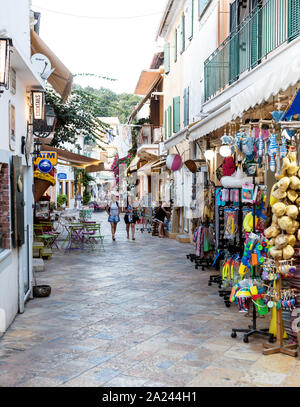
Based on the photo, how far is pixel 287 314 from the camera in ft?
19.0

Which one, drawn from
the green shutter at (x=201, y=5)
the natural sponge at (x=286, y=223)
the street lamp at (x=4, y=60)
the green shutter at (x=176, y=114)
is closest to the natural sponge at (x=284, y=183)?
the natural sponge at (x=286, y=223)

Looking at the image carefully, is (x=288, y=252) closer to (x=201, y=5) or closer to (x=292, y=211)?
(x=292, y=211)

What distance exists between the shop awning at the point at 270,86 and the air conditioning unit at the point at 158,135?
17.4 metres

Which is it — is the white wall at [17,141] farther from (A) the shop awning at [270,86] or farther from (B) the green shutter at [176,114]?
(B) the green shutter at [176,114]

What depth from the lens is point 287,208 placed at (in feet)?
16.8

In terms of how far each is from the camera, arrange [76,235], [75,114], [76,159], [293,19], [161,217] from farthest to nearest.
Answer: [161,217] → [75,114] → [76,159] → [76,235] → [293,19]

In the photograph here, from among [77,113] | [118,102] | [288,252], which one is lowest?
[288,252]

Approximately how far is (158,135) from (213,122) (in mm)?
15368

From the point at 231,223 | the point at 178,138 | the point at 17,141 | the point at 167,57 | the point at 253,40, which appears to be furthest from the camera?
the point at 167,57

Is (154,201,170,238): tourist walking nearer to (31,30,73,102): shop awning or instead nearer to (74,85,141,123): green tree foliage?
(74,85,141,123): green tree foliage

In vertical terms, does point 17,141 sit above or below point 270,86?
below

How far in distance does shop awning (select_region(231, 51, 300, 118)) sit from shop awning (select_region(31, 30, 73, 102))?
5565 millimetres

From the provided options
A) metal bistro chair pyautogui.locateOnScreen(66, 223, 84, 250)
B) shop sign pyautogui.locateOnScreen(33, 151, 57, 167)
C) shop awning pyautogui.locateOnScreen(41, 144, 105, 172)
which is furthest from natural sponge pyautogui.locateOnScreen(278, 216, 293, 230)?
shop awning pyautogui.locateOnScreen(41, 144, 105, 172)

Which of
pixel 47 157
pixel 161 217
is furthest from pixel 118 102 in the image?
pixel 47 157
